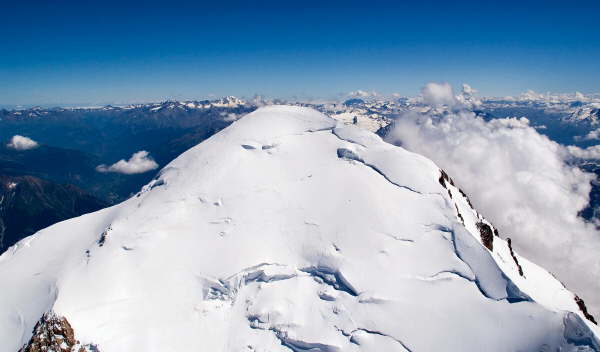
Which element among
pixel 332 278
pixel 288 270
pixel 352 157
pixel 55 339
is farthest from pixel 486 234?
pixel 55 339

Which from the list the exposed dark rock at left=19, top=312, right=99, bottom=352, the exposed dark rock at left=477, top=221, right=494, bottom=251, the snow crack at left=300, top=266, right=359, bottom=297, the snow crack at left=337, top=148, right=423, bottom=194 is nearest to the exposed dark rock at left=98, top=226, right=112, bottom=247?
the exposed dark rock at left=19, top=312, right=99, bottom=352

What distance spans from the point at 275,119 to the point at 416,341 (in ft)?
110

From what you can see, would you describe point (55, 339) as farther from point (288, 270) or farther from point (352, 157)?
point (352, 157)

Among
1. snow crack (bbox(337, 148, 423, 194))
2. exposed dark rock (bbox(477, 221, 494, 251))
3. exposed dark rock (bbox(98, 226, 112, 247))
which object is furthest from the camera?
snow crack (bbox(337, 148, 423, 194))

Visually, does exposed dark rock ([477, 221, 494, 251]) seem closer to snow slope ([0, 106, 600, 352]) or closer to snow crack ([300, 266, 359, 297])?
snow slope ([0, 106, 600, 352])

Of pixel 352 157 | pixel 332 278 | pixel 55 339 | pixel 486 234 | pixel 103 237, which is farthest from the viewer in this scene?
pixel 352 157

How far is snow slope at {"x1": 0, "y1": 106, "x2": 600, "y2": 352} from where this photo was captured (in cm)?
2330

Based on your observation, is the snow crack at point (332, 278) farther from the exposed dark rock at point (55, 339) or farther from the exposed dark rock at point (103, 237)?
the exposed dark rock at point (103, 237)

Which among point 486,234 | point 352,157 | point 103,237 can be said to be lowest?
point 486,234

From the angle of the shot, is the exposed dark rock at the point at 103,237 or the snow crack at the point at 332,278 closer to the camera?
the snow crack at the point at 332,278

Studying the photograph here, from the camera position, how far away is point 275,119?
1852 inches

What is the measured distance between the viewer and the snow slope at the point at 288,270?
2330 cm

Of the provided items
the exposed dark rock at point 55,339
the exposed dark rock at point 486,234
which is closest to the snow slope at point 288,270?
the exposed dark rock at point 486,234

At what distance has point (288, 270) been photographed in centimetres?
2775
